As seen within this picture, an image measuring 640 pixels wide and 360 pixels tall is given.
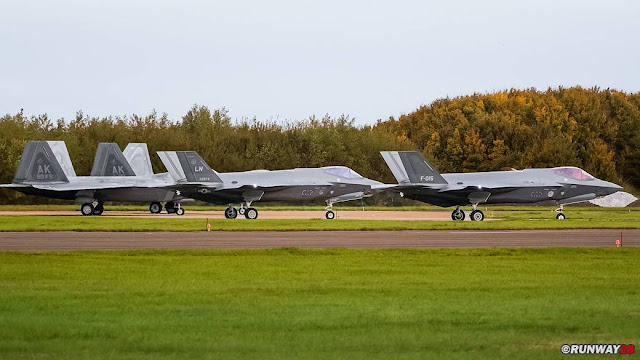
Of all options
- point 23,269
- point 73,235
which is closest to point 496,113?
point 73,235

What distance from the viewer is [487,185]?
5569 centimetres

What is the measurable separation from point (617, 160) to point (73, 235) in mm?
76544

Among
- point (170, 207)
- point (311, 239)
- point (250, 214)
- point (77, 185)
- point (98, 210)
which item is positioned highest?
point (77, 185)

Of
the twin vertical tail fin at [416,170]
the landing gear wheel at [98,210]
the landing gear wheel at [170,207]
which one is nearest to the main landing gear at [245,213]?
the twin vertical tail fin at [416,170]

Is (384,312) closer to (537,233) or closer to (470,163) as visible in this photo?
(537,233)

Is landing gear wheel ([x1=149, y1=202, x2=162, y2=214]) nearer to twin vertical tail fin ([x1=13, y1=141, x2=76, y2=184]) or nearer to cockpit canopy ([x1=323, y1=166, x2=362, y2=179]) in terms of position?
twin vertical tail fin ([x1=13, y1=141, x2=76, y2=184])

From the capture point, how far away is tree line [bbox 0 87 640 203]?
9169cm

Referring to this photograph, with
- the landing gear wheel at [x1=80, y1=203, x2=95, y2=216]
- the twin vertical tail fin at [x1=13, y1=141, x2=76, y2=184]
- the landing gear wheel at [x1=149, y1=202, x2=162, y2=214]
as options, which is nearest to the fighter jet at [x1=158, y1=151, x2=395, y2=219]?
the landing gear wheel at [x1=80, y1=203, x2=95, y2=216]

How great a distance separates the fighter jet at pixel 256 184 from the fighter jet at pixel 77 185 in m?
2.59

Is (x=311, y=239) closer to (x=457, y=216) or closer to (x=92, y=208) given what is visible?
(x=457, y=216)

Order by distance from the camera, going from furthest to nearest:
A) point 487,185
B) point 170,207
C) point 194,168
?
point 170,207
point 194,168
point 487,185

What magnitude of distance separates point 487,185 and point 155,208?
67.0ft

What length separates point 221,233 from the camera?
3762cm

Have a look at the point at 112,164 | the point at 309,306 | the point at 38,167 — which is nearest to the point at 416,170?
the point at 112,164
